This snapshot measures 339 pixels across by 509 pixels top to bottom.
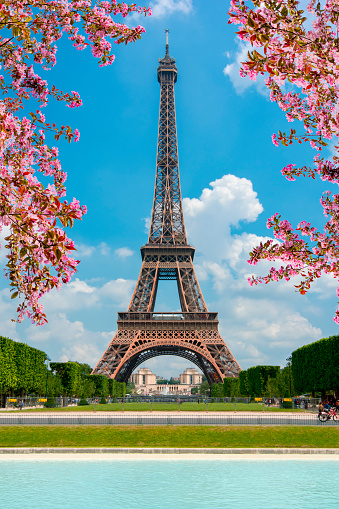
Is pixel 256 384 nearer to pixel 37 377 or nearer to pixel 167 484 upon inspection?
pixel 37 377

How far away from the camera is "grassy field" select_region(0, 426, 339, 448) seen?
24234 millimetres

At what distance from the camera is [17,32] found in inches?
211

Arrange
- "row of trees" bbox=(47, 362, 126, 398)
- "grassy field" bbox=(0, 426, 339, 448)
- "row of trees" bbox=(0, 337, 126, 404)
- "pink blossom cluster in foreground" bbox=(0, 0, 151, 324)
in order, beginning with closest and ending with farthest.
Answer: "pink blossom cluster in foreground" bbox=(0, 0, 151, 324)
"grassy field" bbox=(0, 426, 339, 448)
"row of trees" bbox=(0, 337, 126, 404)
"row of trees" bbox=(47, 362, 126, 398)

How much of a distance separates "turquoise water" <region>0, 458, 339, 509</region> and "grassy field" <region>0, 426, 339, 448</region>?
425cm

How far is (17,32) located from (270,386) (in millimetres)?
63526

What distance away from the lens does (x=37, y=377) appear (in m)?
64.7

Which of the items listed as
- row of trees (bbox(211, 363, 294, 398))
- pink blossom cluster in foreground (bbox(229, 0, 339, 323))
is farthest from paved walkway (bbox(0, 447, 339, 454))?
row of trees (bbox(211, 363, 294, 398))

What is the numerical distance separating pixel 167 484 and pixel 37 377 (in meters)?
52.3

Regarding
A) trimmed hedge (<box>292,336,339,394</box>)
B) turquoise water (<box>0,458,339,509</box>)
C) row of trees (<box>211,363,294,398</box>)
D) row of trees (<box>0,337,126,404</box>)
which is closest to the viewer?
turquoise water (<box>0,458,339,509</box>)

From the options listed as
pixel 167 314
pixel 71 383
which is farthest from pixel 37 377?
pixel 167 314

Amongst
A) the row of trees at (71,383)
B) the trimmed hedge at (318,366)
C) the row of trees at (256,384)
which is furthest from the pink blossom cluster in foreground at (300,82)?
the row of trees at (71,383)

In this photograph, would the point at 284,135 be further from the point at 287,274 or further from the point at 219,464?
the point at 219,464

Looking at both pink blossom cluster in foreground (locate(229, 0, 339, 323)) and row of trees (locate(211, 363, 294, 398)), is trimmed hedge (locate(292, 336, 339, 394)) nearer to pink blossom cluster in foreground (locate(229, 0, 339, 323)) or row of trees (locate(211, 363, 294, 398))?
A: row of trees (locate(211, 363, 294, 398))

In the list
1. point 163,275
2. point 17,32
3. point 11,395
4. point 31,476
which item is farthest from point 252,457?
point 163,275
